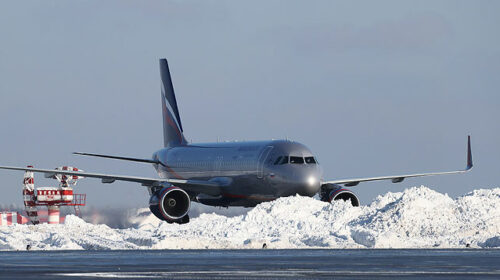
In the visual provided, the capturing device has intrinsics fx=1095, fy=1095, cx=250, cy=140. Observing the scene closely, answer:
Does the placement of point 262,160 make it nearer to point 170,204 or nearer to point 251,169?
point 251,169

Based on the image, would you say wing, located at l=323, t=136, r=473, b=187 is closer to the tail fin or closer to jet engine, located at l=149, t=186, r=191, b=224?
jet engine, located at l=149, t=186, r=191, b=224

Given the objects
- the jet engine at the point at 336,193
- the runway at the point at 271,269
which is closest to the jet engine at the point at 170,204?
the jet engine at the point at 336,193

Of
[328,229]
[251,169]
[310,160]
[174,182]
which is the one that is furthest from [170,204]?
[328,229]

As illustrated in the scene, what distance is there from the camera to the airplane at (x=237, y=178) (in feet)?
168

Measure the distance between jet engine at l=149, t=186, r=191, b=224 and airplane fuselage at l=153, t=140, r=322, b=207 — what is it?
3350 mm

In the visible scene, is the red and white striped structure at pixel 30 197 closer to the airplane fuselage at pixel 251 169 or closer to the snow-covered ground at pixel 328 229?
the airplane fuselage at pixel 251 169

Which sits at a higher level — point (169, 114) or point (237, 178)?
point (169, 114)

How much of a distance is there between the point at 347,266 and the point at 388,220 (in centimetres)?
2038

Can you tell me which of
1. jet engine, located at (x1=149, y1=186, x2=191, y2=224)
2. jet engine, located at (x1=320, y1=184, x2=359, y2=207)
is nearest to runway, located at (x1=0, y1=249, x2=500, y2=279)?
jet engine, located at (x1=149, y1=186, x2=191, y2=224)

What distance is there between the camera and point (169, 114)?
69.6 metres

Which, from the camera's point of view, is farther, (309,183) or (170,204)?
(170,204)

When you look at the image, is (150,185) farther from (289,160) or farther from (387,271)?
(387,271)

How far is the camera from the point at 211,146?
5972 centimetres

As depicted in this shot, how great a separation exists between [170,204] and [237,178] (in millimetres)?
3971
